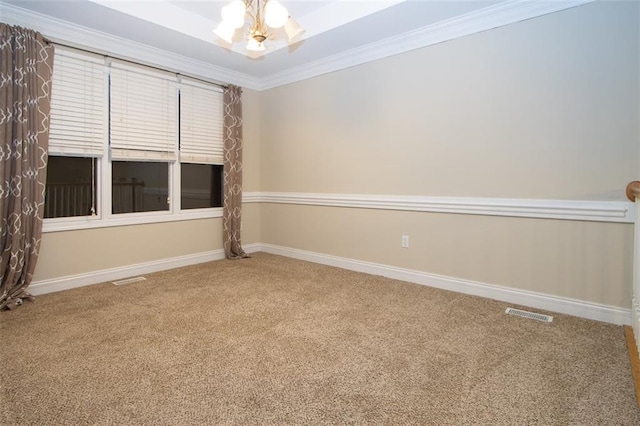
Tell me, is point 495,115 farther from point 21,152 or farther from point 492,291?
point 21,152

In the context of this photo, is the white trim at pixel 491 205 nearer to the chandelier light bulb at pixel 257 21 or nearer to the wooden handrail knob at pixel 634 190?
the wooden handrail knob at pixel 634 190

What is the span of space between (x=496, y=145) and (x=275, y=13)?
6.94 feet

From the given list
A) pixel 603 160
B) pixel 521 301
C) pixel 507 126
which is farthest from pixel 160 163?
pixel 603 160

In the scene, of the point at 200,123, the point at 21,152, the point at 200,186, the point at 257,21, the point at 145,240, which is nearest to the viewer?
the point at 257,21

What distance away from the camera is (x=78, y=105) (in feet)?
11.1

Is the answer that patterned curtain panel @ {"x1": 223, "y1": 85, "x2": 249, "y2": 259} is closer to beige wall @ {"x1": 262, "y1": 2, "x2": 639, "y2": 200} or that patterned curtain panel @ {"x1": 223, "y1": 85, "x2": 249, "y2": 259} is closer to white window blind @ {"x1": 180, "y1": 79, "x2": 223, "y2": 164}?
white window blind @ {"x1": 180, "y1": 79, "x2": 223, "y2": 164}

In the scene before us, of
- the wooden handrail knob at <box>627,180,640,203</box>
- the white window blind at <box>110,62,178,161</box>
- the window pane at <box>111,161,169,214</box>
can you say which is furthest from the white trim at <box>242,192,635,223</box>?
the white window blind at <box>110,62,178,161</box>

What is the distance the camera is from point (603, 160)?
2.64m

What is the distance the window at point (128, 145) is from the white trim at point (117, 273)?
19.1 inches

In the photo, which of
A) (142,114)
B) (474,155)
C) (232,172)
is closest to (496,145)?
(474,155)

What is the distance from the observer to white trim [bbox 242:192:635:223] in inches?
103

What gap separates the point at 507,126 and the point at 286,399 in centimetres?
274

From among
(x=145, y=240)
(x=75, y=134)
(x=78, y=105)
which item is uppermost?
(x=78, y=105)

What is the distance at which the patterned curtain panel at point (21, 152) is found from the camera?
114 inches
